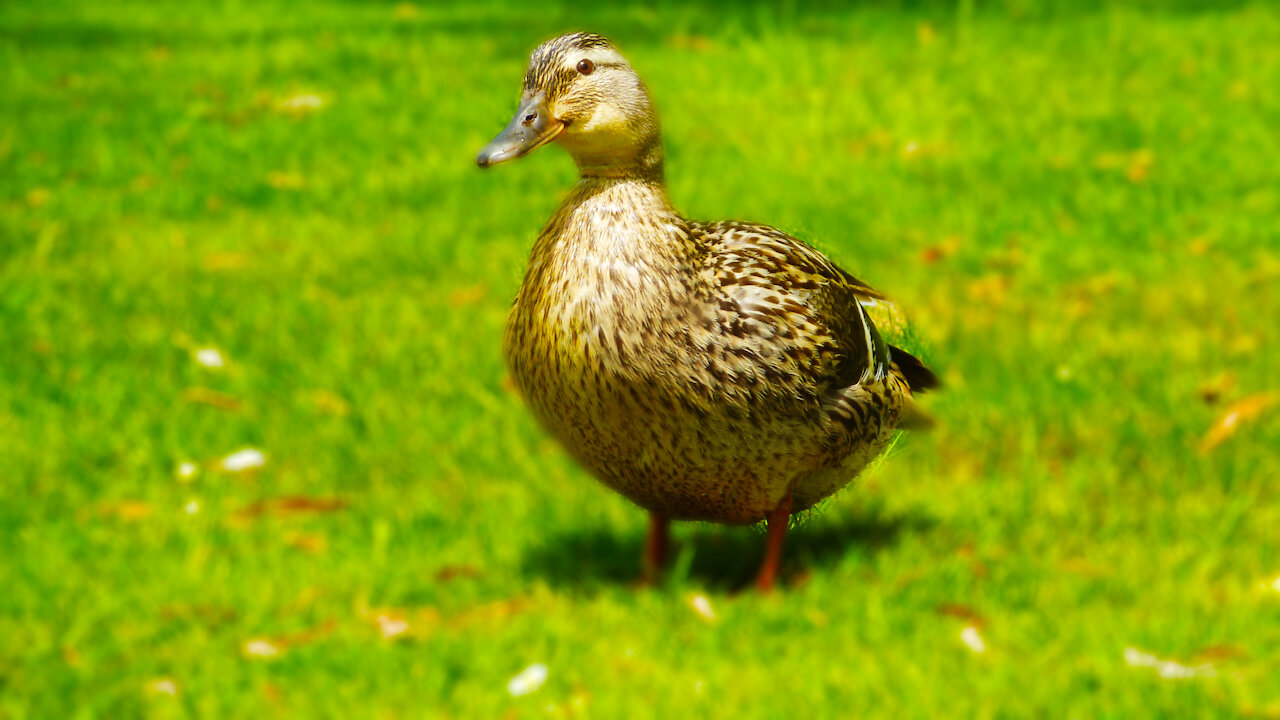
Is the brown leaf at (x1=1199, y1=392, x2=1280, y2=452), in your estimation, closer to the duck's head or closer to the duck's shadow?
the duck's shadow

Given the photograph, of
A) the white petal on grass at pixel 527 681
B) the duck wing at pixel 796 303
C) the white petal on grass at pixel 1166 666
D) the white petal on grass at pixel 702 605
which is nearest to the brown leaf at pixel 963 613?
the white petal on grass at pixel 1166 666

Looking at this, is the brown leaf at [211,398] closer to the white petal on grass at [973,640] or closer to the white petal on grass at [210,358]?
the white petal on grass at [210,358]

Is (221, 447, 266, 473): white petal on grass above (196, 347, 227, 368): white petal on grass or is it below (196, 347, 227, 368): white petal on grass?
below

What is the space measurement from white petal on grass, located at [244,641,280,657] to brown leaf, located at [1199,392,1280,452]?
330cm

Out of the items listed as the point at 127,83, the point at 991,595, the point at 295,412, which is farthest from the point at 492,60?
the point at 991,595

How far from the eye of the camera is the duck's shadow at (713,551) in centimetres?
445

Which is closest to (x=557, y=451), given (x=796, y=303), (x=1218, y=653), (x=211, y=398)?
(x=796, y=303)

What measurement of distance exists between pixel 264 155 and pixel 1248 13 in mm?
8380

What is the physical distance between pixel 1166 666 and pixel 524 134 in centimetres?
392

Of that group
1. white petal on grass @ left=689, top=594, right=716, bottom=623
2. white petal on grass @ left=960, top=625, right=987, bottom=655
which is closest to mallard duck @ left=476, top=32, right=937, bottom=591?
white petal on grass @ left=689, top=594, right=716, bottom=623

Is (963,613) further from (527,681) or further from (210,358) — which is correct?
(210,358)

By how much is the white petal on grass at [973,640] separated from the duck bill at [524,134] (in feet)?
12.0

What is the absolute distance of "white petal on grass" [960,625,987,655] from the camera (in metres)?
4.17

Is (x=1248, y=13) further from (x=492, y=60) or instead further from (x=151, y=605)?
(x=151, y=605)
